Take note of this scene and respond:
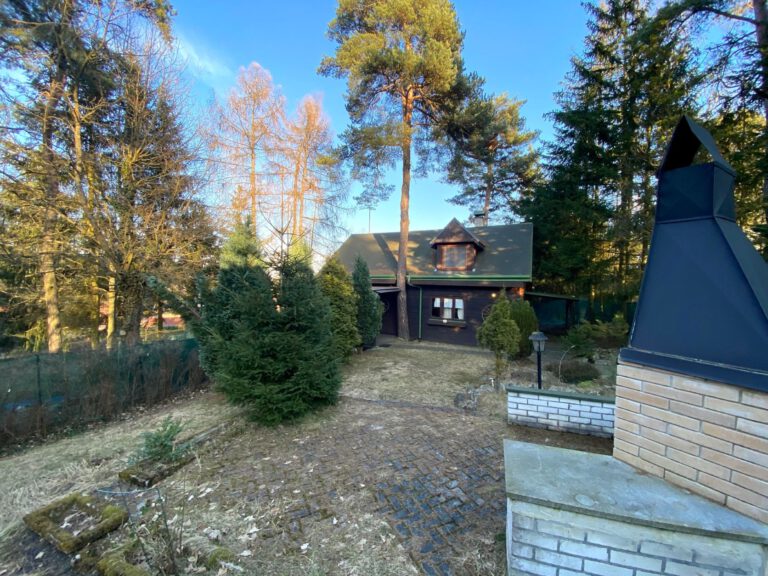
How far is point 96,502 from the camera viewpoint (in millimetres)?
3070

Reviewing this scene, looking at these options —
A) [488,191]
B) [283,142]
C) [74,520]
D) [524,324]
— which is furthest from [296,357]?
[488,191]

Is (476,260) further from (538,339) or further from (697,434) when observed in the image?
(697,434)

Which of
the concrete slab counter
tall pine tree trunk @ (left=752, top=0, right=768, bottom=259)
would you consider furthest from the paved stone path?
tall pine tree trunk @ (left=752, top=0, right=768, bottom=259)

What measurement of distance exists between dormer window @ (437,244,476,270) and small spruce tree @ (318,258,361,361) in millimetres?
5508

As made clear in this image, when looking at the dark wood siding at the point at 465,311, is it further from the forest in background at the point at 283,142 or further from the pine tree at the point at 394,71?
the forest in background at the point at 283,142

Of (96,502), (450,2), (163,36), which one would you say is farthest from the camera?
(450,2)

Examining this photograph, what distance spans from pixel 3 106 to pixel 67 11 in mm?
2965

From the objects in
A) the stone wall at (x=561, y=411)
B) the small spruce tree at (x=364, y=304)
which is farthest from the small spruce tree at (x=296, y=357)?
the small spruce tree at (x=364, y=304)

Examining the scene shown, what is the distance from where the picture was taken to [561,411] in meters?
4.41

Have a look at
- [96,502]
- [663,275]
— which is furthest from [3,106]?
[663,275]

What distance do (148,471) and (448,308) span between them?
35.8 feet

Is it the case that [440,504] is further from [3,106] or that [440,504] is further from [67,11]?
[67,11]

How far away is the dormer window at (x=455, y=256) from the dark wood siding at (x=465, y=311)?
989 mm

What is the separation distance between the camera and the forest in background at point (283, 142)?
8.41 metres
